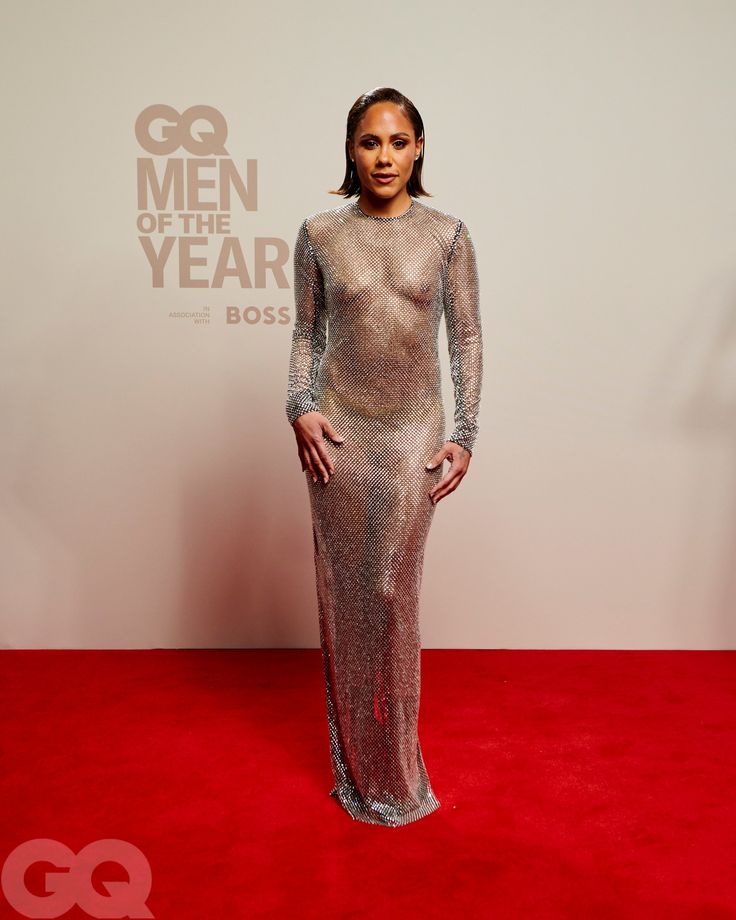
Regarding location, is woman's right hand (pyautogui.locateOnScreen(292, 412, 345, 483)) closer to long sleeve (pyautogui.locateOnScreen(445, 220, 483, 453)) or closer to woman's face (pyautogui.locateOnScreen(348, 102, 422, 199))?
long sleeve (pyautogui.locateOnScreen(445, 220, 483, 453))

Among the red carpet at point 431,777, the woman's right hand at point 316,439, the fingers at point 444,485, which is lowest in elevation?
the red carpet at point 431,777

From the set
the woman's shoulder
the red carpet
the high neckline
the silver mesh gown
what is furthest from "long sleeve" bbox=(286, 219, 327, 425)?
the red carpet

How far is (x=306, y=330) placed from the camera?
262 centimetres

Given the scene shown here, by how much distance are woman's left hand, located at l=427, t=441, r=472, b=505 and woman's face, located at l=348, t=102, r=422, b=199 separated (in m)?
0.65

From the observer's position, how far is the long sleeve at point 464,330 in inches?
99.2

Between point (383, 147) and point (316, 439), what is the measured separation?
731mm
